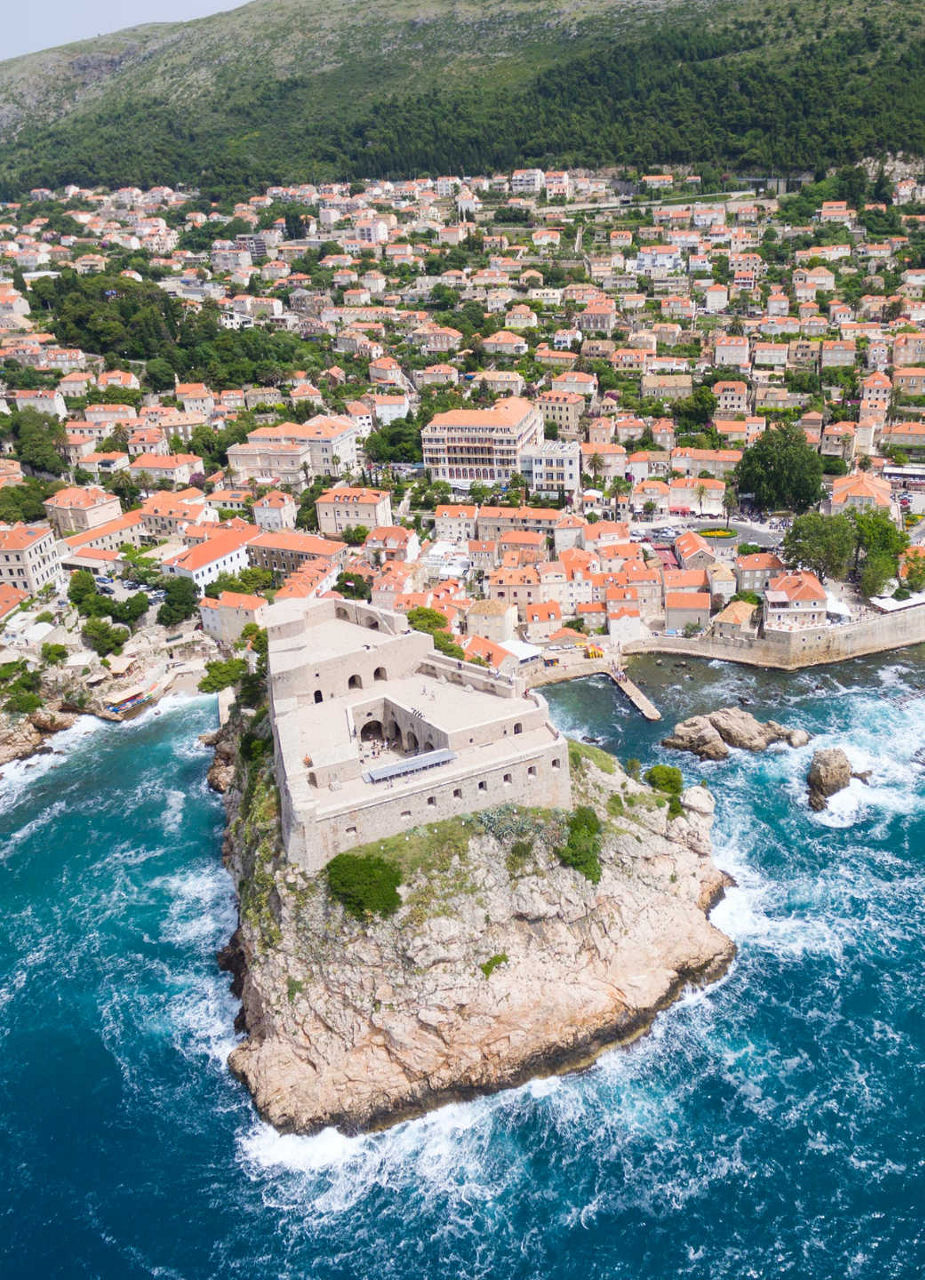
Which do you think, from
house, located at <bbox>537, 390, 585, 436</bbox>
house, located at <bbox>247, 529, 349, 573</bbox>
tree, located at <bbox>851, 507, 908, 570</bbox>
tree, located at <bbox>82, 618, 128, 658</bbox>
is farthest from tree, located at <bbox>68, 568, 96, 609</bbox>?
tree, located at <bbox>851, 507, 908, 570</bbox>

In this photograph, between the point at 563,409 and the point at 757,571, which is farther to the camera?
the point at 563,409

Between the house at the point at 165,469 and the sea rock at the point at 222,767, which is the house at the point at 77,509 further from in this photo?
the sea rock at the point at 222,767

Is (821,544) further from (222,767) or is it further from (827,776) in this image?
(222,767)

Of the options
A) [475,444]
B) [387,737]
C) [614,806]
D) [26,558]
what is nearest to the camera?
[614,806]

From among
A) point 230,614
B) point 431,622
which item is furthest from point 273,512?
point 431,622

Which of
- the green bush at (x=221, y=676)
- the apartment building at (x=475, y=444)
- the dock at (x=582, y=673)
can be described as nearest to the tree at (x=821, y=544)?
the dock at (x=582, y=673)

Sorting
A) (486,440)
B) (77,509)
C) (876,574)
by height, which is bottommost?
(876,574)
